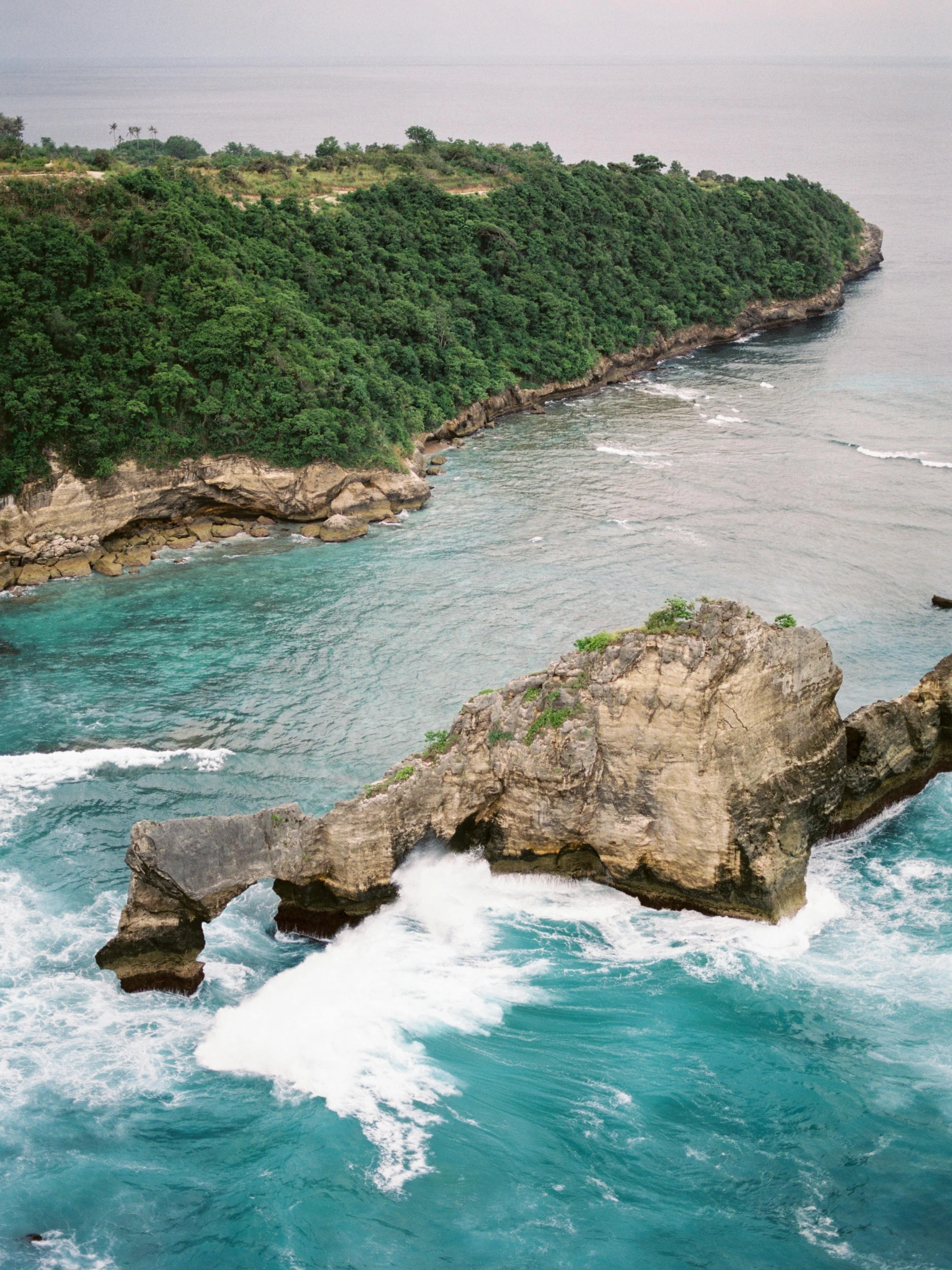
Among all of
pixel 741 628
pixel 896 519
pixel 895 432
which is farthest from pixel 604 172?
pixel 741 628

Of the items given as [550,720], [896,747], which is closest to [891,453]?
[896,747]

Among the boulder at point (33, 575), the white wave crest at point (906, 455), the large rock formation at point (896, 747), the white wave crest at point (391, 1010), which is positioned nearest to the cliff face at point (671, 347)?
the white wave crest at point (906, 455)

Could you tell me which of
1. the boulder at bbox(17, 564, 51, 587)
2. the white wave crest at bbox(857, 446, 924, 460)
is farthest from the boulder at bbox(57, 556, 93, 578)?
the white wave crest at bbox(857, 446, 924, 460)

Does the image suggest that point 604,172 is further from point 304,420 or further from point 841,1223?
point 841,1223

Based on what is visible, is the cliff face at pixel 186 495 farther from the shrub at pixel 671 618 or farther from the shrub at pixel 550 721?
the shrub at pixel 671 618

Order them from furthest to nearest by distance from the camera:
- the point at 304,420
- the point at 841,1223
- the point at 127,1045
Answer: the point at 304,420
the point at 127,1045
the point at 841,1223

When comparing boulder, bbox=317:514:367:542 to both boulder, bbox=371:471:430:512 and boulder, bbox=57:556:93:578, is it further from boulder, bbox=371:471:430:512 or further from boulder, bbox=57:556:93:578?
boulder, bbox=57:556:93:578

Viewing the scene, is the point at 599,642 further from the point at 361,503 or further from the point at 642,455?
the point at 642,455
